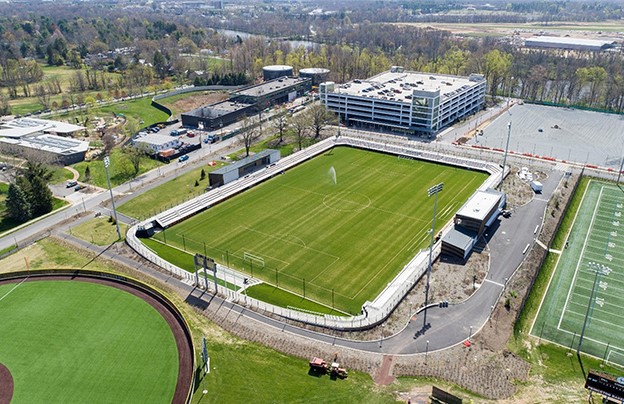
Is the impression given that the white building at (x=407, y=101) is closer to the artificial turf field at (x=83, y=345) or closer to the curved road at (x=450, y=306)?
the curved road at (x=450, y=306)

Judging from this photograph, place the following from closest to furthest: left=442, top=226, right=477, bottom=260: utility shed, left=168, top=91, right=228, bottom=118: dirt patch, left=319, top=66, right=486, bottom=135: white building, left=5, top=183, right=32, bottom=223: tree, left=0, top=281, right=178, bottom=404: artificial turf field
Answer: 1. left=0, top=281, right=178, bottom=404: artificial turf field
2. left=442, top=226, right=477, bottom=260: utility shed
3. left=5, top=183, right=32, bottom=223: tree
4. left=319, top=66, right=486, bottom=135: white building
5. left=168, top=91, right=228, bottom=118: dirt patch

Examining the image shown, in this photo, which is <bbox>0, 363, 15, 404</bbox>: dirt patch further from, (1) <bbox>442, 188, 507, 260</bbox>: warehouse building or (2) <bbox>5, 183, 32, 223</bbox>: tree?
(1) <bbox>442, 188, 507, 260</bbox>: warehouse building

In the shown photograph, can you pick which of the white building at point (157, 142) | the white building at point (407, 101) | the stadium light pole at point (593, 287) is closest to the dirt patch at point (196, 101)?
the white building at point (157, 142)

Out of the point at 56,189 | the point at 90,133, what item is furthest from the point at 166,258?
the point at 90,133

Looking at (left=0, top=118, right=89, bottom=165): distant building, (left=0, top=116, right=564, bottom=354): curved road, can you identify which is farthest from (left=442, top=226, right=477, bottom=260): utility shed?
(left=0, top=118, right=89, bottom=165): distant building

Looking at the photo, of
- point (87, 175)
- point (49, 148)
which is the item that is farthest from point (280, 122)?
point (49, 148)

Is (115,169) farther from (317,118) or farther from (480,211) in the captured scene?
(480,211)
